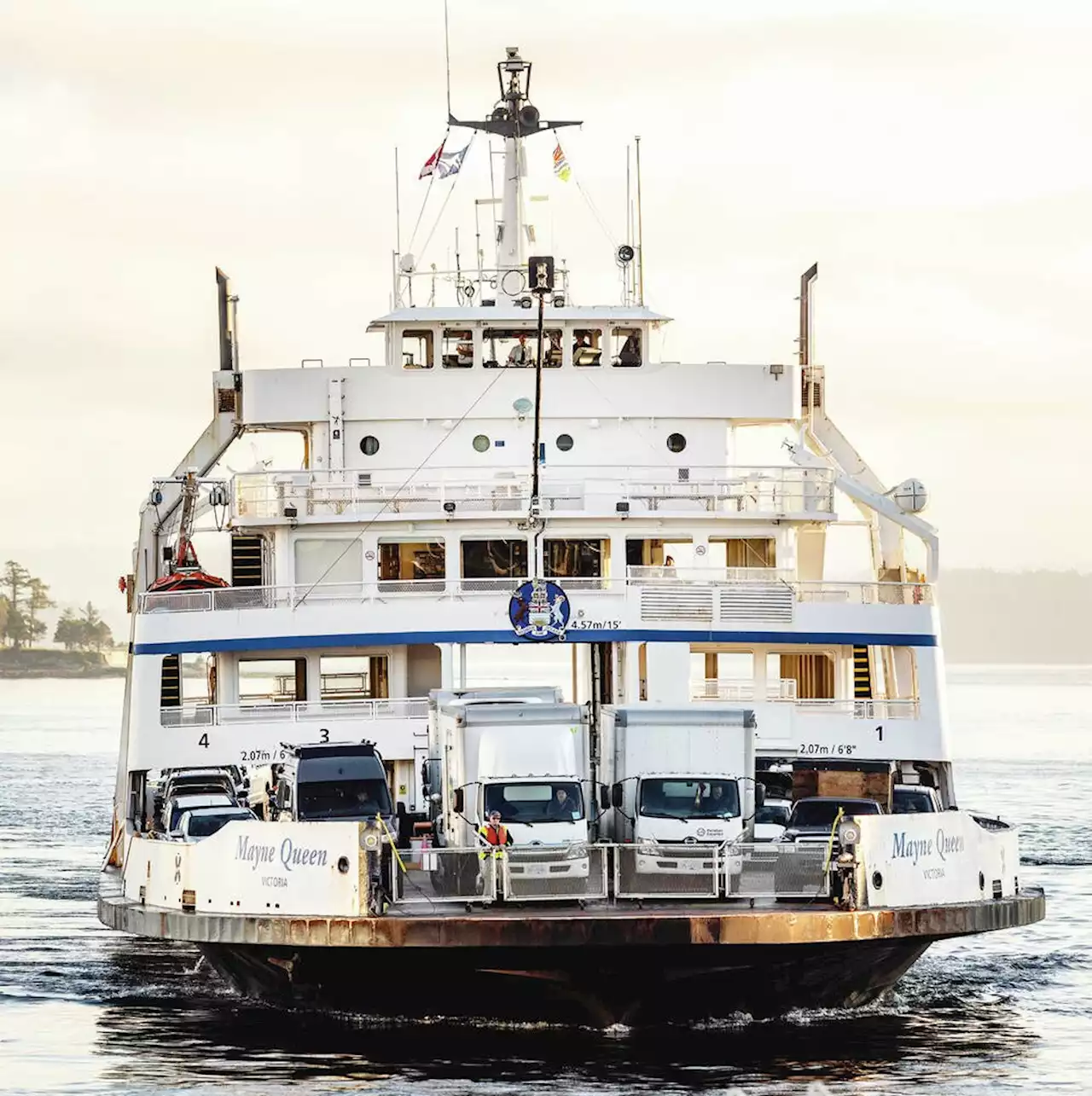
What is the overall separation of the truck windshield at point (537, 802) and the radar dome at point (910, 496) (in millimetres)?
12111

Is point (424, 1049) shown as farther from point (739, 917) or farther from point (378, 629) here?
point (378, 629)

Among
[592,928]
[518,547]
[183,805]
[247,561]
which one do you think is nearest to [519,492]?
[518,547]

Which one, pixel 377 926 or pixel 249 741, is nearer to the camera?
pixel 377 926

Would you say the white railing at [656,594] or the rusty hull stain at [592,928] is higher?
the white railing at [656,594]

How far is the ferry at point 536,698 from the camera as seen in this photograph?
27469 millimetres

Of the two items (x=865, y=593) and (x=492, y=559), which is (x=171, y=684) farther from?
(x=865, y=593)

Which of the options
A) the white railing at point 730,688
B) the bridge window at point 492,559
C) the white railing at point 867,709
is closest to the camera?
the white railing at point 867,709

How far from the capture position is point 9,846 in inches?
2231

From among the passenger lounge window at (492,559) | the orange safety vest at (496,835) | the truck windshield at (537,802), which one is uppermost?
the passenger lounge window at (492,559)

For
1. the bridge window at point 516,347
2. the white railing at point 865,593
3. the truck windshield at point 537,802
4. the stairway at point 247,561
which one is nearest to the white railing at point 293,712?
the stairway at point 247,561

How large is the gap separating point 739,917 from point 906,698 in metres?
11.4

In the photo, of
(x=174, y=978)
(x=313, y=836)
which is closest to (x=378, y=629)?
(x=174, y=978)

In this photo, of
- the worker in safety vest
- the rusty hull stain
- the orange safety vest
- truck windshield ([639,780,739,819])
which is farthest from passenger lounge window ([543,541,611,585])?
the rusty hull stain

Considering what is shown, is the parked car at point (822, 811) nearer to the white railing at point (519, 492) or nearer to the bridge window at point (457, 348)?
the white railing at point (519, 492)
